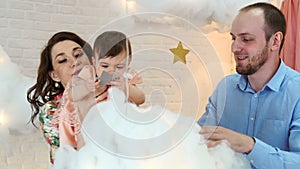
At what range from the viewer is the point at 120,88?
100 cm

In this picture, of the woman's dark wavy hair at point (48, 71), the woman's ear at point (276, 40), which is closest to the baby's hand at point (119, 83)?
the woman's dark wavy hair at point (48, 71)

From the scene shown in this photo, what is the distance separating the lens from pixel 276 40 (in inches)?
52.1

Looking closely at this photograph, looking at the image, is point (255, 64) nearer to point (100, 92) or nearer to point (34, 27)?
point (100, 92)

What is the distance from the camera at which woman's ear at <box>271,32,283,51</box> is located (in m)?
1.32

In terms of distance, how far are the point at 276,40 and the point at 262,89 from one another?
0.55 feet

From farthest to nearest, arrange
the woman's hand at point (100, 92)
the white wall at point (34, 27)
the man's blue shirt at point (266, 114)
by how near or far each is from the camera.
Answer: the white wall at point (34, 27)
the man's blue shirt at point (266, 114)
the woman's hand at point (100, 92)

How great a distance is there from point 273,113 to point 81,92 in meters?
0.63

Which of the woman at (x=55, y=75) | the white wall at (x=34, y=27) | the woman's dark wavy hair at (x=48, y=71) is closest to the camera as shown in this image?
the woman at (x=55, y=75)

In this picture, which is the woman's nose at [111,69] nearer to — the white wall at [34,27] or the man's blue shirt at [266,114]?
the man's blue shirt at [266,114]

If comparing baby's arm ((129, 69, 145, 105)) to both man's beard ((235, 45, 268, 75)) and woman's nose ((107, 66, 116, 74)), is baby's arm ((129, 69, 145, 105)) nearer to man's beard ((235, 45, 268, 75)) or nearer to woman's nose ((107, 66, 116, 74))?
woman's nose ((107, 66, 116, 74))

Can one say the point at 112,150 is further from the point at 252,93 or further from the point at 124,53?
the point at 252,93

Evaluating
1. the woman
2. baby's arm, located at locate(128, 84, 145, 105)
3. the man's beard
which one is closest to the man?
the man's beard

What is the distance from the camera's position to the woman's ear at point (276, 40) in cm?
132

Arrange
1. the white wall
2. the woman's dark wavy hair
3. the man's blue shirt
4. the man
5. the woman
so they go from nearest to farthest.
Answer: the man's blue shirt < the man < the woman < the woman's dark wavy hair < the white wall
